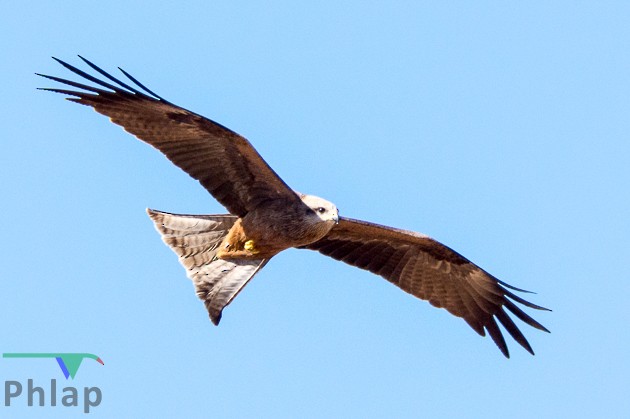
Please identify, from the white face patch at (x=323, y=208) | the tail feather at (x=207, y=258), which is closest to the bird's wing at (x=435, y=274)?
the tail feather at (x=207, y=258)

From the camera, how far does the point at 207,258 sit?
42.5 ft

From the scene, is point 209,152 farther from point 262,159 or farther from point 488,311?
point 488,311

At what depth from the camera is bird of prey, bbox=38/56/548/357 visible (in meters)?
12.0

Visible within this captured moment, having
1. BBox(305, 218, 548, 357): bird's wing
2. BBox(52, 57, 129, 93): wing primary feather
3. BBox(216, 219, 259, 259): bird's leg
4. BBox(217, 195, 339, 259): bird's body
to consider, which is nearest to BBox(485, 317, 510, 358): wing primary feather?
BBox(305, 218, 548, 357): bird's wing

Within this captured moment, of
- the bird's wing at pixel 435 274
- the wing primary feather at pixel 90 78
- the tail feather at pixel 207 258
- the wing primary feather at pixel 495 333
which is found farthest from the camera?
the wing primary feather at pixel 495 333

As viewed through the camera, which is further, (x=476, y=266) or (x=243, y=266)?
(x=476, y=266)

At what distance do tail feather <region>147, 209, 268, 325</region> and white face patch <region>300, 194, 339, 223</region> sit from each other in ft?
2.98

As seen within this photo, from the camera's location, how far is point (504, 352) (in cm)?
1414

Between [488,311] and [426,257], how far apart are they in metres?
0.98

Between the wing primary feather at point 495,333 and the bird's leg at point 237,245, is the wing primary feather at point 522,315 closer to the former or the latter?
the wing primary feather at point 495,333

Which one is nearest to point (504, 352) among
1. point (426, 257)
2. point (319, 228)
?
point (426, 257)

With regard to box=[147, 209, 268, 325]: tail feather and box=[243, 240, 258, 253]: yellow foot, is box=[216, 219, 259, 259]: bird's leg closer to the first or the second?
box=[243, 240, 258, 253]: yellow foot

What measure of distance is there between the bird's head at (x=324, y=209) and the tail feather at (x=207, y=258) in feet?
2.98

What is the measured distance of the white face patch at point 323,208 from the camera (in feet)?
39.7
